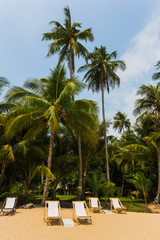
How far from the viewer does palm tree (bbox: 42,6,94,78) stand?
47.5 feet

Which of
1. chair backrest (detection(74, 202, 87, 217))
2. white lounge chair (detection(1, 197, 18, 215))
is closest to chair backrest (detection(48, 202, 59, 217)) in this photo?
chair backrest (detection(74, 202, 87, 217))

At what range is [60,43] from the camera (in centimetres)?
1490

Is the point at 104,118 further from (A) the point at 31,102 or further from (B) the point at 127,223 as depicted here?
(B) the point at 127,223

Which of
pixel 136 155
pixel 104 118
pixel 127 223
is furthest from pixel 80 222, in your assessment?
pixel 104 118

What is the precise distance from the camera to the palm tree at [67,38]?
14.5 m

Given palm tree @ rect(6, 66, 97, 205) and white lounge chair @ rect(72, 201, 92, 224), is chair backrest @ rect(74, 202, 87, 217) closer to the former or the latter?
white lounge chair @ rect(72, 201, 92, 224)

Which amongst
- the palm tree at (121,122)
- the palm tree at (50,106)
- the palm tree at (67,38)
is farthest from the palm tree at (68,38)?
the palm tree at (121,122)

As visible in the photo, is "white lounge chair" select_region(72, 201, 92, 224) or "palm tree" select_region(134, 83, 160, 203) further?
"palm tree" select_region(134, 83, 160, 203)

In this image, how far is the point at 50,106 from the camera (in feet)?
33.7

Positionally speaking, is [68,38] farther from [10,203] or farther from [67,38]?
[10,203]

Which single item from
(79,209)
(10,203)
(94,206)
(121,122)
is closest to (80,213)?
(79,209)

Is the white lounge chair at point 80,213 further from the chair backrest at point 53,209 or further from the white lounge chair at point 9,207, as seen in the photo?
the white lounge chair at point 9,207

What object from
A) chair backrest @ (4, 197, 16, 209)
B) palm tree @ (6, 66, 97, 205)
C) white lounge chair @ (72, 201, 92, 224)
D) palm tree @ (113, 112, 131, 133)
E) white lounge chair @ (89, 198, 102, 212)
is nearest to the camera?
white lounge chair @ (72, 201, 92, 224)

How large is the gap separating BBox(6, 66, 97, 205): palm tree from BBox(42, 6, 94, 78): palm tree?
4.10 metres
